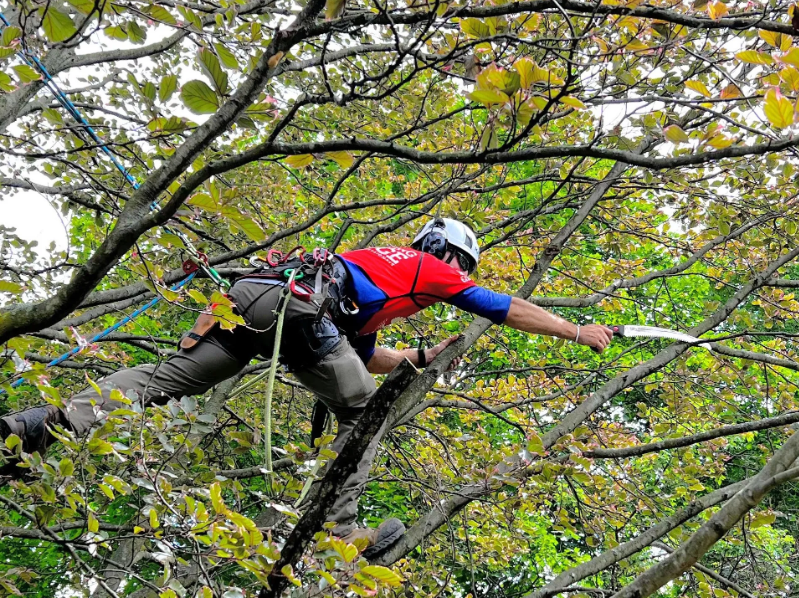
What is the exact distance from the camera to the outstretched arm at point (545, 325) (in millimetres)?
3039

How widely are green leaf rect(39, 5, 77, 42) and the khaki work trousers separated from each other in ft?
4.01

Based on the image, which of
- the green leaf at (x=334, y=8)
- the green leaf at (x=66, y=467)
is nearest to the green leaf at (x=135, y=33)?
the green leaf at (x=334, y=8)

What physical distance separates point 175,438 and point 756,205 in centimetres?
369

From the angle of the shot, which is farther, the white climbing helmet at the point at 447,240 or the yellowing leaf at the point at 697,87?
the white climbing helmet at the point at 447,240

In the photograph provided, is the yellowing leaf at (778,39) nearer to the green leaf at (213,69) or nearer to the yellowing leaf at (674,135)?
the yellowing leaf at (674,135)

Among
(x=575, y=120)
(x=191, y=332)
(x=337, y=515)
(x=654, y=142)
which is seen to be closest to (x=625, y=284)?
(x=654, y=142)

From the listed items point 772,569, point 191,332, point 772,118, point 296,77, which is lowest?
point 191,332

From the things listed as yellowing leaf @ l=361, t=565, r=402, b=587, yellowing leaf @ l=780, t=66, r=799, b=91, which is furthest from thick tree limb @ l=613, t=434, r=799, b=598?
yellowing leaf @ l=780, t=66, r=799, b=91

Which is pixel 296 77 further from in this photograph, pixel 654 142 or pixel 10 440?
pixel 10 440

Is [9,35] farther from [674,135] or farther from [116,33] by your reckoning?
[674,135]

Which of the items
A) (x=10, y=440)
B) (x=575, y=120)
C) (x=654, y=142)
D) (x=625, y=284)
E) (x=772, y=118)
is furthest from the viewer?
(x=575, y=120)

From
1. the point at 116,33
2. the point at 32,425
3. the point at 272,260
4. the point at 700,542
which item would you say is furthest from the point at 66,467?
the point at 700,542

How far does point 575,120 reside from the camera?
200 inches

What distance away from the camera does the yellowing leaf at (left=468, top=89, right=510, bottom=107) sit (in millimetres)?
1619
